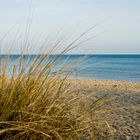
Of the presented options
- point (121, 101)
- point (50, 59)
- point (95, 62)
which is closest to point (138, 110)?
point (121, 101)

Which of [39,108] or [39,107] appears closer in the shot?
[39,108]

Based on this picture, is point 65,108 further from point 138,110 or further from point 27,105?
point 138,110

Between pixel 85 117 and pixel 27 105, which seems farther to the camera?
pixel 85 117

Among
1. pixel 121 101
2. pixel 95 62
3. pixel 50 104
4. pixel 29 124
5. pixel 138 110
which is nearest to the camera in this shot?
pixel 29 124

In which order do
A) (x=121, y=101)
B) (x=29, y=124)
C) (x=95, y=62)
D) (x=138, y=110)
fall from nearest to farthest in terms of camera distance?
(x=29, y=124)
(x=95, y=62)
(x=138, y=110)
(x=121, y=101)

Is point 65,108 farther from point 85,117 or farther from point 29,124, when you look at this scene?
point 29,124

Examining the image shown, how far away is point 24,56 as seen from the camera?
4.71 metres

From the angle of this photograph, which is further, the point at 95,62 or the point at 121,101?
the point at 121,101

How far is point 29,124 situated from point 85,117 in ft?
2.05

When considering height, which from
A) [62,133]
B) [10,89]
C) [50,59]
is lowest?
[62,133]

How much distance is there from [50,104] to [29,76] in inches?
11.9

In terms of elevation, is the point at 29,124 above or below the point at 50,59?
below

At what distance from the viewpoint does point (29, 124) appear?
158 inches

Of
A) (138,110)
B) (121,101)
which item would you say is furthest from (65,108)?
(121,101)
